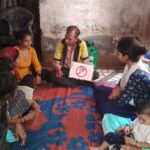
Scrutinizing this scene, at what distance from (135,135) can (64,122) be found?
2.83 ft

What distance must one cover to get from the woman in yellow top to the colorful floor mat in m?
0.20

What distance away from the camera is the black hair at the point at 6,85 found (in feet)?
7.69

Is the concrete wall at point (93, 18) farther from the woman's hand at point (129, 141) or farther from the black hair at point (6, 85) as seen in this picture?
the woman's hand at point (129, 141)

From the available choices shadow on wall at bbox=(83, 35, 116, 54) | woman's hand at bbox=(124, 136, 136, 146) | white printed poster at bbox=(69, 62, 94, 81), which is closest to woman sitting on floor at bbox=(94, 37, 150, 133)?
woman's hand at bbox=(124, 136, 136, 146)

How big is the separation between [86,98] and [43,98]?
49 cm

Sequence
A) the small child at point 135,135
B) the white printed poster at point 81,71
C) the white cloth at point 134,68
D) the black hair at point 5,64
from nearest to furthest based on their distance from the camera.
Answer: the small child at point 135,135 < the white cloth at point 134,68 < the black hair at point 5,64 < the white printed poster at point 81,71

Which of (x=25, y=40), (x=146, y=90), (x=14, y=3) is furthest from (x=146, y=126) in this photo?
(x=14, y=3)

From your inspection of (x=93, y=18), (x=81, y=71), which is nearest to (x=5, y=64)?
(x=81, y=71)

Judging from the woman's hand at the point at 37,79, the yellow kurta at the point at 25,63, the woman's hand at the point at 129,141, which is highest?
the yellow kurta at the point at 25,63

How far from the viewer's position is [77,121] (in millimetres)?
2996

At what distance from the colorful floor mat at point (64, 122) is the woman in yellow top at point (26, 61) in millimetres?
202

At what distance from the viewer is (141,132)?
7.42 feet

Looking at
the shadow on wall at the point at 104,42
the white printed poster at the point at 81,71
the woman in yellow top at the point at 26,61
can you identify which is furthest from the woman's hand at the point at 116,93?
the shadow on wall at the point at 104,42

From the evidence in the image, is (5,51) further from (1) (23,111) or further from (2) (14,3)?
(2) (14,3)
